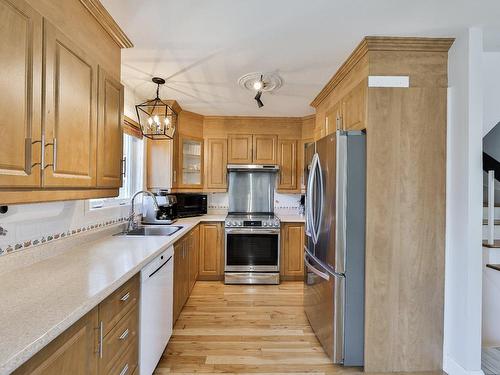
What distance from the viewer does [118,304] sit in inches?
52.4

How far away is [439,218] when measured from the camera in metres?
1.92

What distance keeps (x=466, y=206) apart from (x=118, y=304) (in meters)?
2.22

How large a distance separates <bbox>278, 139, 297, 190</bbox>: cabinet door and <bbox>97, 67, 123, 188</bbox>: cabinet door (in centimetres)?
255

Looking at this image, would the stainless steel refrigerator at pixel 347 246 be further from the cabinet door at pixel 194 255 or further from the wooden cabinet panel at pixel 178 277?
the cabinet door at pixel 194 255

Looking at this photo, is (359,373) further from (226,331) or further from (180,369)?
(180,369)

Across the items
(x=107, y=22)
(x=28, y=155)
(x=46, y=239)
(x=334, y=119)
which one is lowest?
(x=46, y=239)

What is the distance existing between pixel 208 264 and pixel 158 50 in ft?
8.79

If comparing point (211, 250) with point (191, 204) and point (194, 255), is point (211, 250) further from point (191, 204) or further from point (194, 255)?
point (191, 204)

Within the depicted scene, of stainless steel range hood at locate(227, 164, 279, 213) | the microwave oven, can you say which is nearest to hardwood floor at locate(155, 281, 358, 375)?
the microwave oven

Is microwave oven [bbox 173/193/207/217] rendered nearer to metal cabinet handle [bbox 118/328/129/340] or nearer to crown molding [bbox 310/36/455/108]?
metal cabinet handle [bbox 118/328/129/340]

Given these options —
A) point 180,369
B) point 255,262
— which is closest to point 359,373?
point 180,369

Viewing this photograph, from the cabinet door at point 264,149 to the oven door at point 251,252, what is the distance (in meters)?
1.13

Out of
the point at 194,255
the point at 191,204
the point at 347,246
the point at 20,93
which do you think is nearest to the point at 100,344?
the point at 20,93

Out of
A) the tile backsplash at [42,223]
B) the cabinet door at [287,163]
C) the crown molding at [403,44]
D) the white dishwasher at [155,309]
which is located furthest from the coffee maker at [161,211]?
the crown molding at [403,44]
